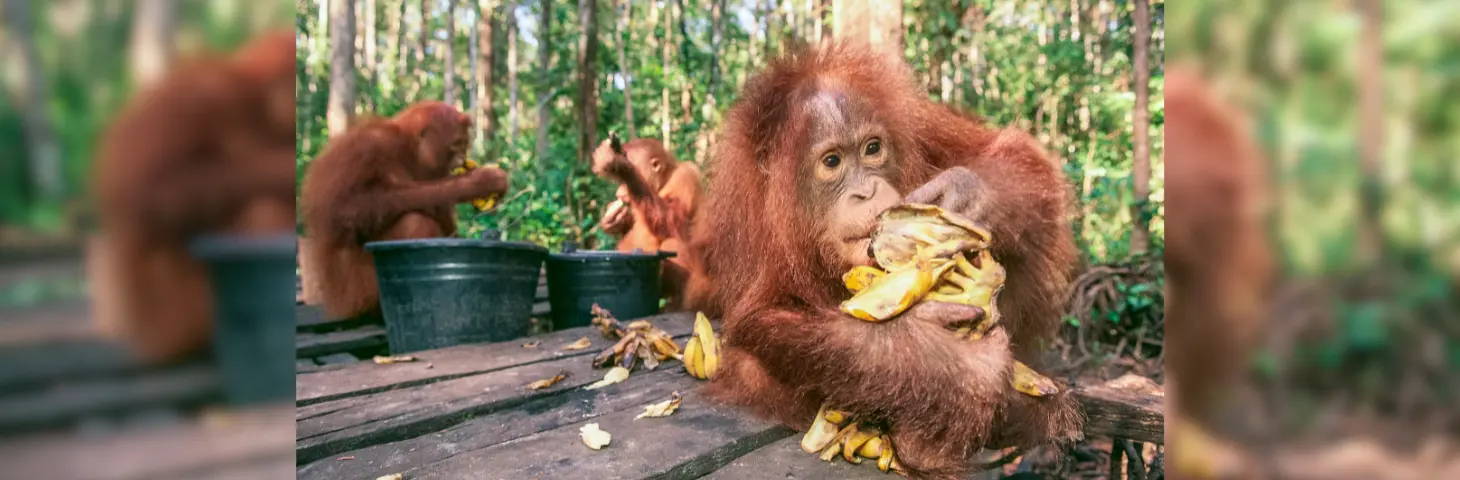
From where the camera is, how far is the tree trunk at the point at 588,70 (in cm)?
288

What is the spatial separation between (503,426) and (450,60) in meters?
3.13

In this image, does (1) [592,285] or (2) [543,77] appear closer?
(1) [592,285]

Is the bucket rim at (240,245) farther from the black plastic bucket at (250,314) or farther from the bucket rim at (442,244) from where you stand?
the bucket rim at (442,244)

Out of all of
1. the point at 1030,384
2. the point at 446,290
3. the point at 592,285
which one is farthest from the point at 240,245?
the point at 592,285

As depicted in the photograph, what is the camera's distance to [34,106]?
0.40 m

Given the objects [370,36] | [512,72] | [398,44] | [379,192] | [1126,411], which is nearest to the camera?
[1126,411]

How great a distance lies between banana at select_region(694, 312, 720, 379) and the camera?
1.97m

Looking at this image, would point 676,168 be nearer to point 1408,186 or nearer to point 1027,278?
point 1027,278

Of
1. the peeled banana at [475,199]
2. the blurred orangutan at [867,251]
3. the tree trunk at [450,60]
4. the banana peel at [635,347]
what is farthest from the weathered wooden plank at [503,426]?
the tree trunk at [450,60]

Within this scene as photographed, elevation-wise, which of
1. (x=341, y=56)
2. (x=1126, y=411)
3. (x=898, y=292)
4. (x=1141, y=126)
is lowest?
(x=1126, y=411)

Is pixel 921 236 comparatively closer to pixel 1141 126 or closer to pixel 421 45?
pixel 1141 126

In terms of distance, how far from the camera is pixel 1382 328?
0.79m

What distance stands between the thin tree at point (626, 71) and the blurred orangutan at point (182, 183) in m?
2.32

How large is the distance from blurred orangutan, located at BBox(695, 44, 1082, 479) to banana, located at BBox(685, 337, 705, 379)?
23 cm
